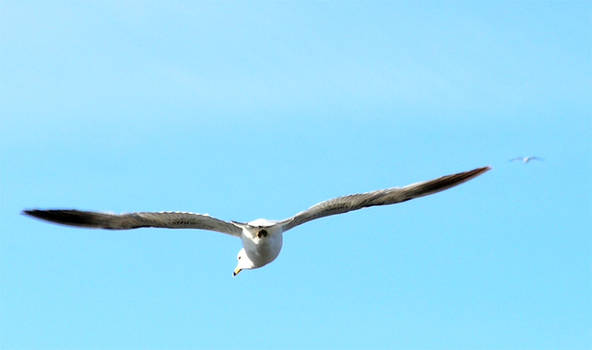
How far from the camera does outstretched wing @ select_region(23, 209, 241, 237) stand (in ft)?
70.9

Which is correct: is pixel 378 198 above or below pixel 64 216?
above

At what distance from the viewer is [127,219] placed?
21797 millimetres

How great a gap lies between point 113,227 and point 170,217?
114 centimetres

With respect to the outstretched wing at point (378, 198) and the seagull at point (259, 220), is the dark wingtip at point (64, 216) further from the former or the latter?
the outstretched wing at point (378, 198)

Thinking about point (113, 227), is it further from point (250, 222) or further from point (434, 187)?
point (434, 187)

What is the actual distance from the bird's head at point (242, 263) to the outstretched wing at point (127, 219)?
4.39 feet

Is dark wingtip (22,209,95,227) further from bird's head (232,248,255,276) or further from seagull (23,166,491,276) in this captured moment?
bird's head (232,248,255,276)

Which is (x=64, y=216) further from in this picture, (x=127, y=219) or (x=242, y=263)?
(x=242, y=263)

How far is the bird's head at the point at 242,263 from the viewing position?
23.5 metres

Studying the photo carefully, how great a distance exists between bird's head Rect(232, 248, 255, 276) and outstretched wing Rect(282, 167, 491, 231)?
4.25 feet

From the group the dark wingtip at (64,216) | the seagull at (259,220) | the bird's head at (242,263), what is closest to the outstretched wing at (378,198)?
the seagull at (259,220)

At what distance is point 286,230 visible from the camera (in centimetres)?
2259

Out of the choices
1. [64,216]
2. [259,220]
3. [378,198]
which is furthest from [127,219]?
[378,198]

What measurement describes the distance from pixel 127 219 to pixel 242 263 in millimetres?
2775
